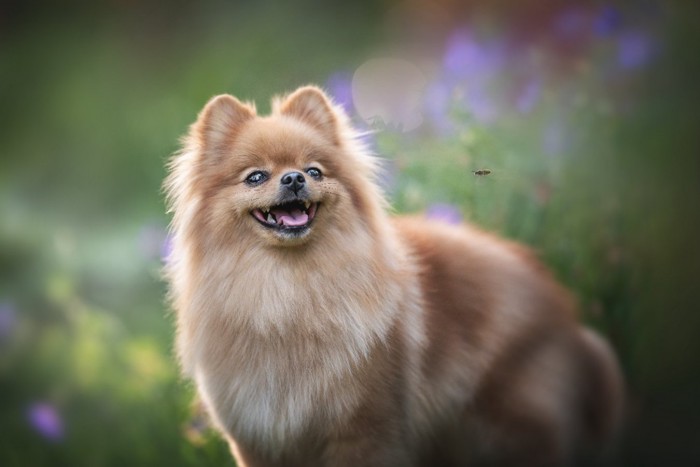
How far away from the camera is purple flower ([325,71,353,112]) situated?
269 cm

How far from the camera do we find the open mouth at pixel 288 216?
2.14 metres

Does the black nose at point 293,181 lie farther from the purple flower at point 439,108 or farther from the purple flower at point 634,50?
the purple flower at point 634,50

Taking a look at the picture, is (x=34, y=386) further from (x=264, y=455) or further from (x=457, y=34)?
(x=457, y=34)

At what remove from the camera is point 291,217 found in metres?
2.17

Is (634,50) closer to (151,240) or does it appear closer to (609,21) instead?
(609,21)

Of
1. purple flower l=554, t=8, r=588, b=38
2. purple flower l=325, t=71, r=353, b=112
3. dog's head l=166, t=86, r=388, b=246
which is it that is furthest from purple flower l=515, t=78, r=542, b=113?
dog's head l=166, t=86, r=388, b=246

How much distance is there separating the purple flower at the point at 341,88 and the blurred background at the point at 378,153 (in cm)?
3

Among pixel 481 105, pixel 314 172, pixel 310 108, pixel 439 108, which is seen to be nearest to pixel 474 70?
pixel 481 105

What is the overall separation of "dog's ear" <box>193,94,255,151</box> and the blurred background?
605 millimetres

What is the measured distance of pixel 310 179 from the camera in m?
2.12

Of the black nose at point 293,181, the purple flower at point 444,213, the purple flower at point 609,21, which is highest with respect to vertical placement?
the purple flower at point 609,21

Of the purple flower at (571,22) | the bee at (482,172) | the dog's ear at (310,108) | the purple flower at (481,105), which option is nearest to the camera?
the dog's ear at (310,108)

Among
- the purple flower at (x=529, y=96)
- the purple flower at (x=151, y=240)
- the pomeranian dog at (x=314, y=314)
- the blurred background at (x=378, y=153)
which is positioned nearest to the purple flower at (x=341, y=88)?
the blurred background at (x=378, y=153)

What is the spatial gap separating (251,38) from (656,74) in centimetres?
190
